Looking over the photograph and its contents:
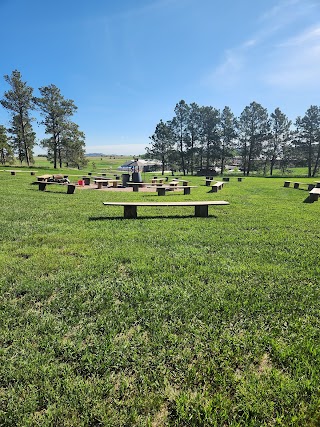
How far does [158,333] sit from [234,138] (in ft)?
183

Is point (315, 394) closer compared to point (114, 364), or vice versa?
point (315, 394)

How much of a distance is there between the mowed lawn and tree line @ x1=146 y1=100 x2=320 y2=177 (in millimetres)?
45621

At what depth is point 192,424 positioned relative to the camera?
1763mm

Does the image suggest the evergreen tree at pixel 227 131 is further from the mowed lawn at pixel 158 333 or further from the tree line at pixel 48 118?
the mowed lawn at pixel 158 333

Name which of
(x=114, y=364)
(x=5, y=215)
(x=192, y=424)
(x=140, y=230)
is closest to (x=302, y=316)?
(x=192, y=424)

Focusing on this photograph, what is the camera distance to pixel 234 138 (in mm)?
53594

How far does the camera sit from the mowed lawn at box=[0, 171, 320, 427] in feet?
6.16

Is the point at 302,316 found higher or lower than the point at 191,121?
lower

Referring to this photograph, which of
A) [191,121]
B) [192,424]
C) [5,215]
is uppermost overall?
[191,121]

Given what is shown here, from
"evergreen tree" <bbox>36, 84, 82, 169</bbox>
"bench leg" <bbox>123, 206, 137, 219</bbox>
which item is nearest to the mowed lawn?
"bench leg" <bbox>123, 206, 137, 219</bbox>

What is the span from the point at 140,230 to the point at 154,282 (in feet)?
9.41

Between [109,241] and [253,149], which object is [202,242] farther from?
[253,149]

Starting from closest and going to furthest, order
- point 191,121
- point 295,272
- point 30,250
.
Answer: point 295,272 < point 30,250 < point 191,121

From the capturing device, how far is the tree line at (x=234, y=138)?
4978cm
